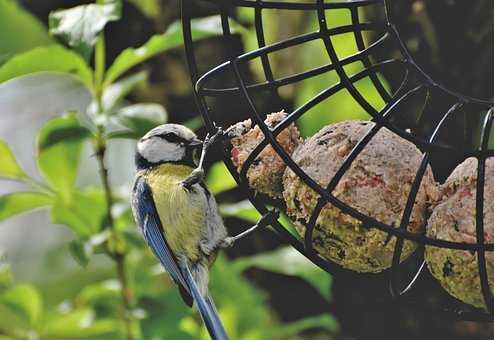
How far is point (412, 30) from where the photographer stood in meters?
2.26

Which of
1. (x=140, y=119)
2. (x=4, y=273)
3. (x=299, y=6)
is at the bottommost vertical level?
(x=4, y=273)

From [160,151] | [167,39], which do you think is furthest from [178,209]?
[167,39]

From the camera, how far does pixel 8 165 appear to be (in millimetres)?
1952

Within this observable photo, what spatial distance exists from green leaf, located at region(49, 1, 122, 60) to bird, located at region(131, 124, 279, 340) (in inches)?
9.6

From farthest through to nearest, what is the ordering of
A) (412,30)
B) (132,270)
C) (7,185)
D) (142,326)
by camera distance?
(7,185) < (412,30) < (132,270) < (142,326)

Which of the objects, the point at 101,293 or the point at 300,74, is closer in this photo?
the point at 300,74

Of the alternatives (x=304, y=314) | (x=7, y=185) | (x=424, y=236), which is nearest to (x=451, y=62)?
(x=304, y=314)

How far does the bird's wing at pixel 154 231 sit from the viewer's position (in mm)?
1791

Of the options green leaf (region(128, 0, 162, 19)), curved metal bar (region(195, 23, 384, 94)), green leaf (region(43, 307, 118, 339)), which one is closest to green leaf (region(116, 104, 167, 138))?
curved metal bar (region(195, 23, 384, 94))

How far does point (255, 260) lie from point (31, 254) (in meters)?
1.73

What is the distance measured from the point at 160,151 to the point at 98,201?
0.76 ft

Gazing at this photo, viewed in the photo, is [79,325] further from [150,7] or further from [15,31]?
[150,7]

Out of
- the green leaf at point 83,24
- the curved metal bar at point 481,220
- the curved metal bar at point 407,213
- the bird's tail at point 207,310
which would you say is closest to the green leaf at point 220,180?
the bird's tail at point 207,310

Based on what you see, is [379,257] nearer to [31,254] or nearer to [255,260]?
[255,260]
